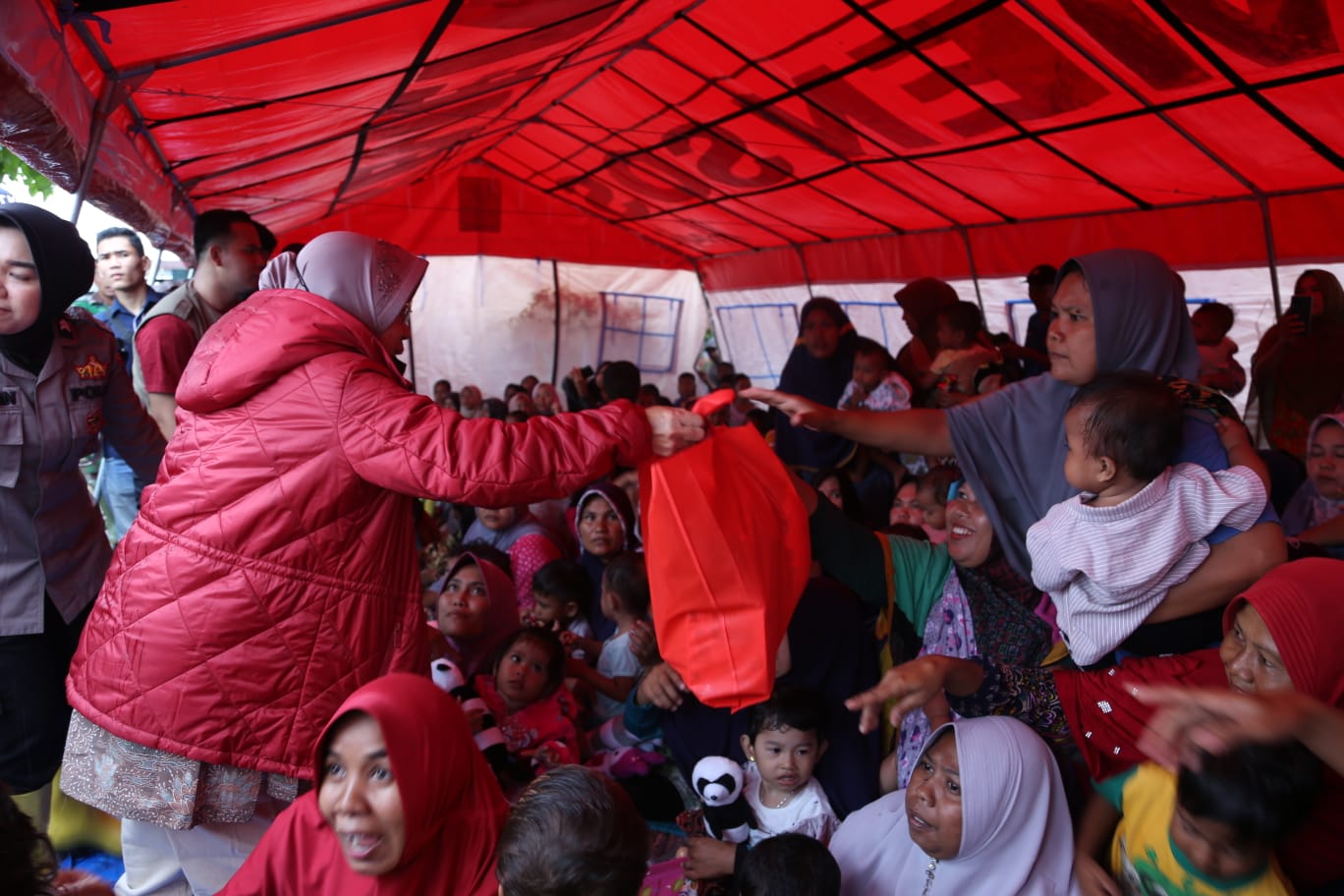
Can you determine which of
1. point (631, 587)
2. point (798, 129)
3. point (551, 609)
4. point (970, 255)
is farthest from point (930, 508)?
point (970, 255)

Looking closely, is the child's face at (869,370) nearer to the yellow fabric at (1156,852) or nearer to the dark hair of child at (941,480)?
the dark hair of child at (941,480)

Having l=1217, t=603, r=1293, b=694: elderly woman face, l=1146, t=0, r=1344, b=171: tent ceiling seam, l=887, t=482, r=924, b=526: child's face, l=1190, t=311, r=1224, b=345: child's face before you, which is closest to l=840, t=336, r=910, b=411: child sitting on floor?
l=887, t=482, r=924, b=526: child's face

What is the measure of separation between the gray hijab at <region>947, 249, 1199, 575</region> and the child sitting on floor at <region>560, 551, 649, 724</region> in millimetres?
1486

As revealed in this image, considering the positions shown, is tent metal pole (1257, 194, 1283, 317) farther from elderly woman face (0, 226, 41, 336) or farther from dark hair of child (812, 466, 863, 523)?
elderly woman face (0, 226, 41, 336)

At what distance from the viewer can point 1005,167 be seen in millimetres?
6977

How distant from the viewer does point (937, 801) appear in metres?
2.06

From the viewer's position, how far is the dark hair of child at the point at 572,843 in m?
1.74

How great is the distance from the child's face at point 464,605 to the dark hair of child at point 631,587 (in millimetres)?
519

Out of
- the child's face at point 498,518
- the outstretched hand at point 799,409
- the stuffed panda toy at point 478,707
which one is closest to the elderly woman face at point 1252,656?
the outstretched hand at point 799,409

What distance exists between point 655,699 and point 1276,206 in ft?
18.2

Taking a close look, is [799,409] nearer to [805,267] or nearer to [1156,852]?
[1156,852]

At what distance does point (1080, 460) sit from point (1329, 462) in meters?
2.08

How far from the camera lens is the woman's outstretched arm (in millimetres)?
2594

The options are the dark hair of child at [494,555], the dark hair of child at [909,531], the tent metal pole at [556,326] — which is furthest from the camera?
the tent metal pole at [556,326]
